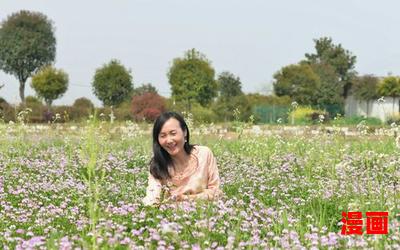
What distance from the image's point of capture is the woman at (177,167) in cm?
536

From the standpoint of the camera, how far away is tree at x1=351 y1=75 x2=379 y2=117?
164 ft

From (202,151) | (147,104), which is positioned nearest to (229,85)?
(147,104)

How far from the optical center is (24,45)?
48875 millimetres

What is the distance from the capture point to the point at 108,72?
4134 centimetres

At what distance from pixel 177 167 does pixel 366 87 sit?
46593 millimetres

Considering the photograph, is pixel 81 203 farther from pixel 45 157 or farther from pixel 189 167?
pixel 45 157

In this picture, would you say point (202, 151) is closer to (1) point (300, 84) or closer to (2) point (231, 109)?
(2) point (231, 109)

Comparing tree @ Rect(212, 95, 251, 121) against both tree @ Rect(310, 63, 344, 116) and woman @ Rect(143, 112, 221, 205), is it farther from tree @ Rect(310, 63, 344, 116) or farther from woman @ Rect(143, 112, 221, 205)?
woman @ Rect(143, 112, 221, 205)

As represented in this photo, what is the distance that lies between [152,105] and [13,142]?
64.8 feet

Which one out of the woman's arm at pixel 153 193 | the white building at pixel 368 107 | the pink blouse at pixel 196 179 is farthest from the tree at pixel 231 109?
the woman's arm at pixel 153 193

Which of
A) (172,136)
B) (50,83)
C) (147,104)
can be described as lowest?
(172,136)

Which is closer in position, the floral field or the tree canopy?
the floral field

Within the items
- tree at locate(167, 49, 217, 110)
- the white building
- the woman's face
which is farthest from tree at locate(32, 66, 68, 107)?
the woman's face

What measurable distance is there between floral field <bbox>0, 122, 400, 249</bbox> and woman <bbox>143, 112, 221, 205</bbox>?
0.76 feet
